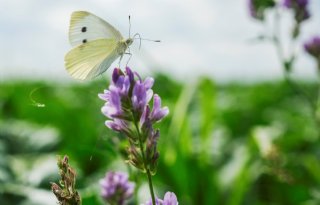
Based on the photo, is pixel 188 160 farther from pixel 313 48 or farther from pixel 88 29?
pixel 88 29

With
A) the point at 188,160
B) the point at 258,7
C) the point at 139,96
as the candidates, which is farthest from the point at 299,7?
the point at 139,96

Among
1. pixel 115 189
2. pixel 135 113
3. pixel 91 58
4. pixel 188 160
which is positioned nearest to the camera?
pixel 135 113

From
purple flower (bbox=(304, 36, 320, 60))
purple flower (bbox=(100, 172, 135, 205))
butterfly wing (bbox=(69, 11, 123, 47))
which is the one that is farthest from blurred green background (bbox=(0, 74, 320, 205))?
purple flower (bbox=(100, 172, 135, 205))

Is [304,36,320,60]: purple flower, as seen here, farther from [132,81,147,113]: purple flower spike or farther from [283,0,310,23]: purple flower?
[132,81,147,113]: purple flower spike

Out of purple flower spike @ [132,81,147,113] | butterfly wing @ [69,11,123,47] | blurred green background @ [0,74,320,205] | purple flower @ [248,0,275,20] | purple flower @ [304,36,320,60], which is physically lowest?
blurred green background @ [0,74,320,205]

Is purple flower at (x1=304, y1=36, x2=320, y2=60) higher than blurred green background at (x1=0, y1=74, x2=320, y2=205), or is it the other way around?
purple flower at (x1=304, y1=36, x2=320, y2=60)

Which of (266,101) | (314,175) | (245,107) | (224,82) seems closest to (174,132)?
(314,175)

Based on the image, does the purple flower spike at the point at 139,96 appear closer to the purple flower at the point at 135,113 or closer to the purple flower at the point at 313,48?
the purple flower at the point at 135,113
